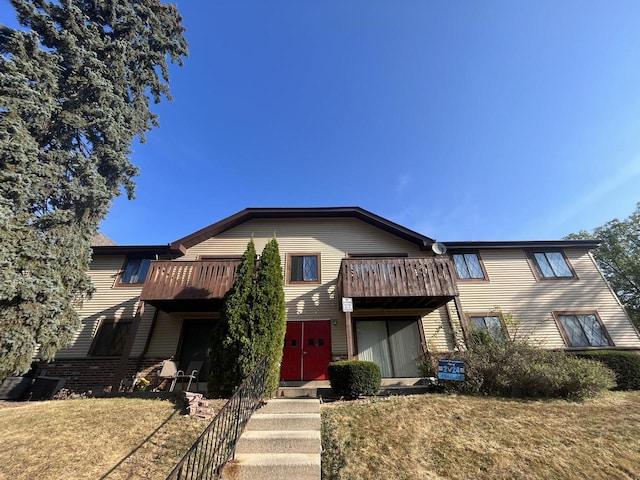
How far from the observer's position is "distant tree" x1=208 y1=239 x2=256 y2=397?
6.77 metres

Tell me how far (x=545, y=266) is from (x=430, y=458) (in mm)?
12312

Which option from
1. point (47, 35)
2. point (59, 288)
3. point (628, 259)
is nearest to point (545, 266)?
point (628, 259)

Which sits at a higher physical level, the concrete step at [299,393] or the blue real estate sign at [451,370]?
the blue real estate sign at [451,370]

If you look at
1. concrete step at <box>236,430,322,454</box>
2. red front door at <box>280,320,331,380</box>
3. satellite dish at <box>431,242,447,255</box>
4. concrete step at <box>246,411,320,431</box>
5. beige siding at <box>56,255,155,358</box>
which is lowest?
concrete step at <box>236,430,322,454</box>

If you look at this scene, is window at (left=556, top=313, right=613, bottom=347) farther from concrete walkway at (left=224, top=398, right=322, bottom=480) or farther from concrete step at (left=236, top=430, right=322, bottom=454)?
concrete step at (left=236, top=430, right=322, bottom=454)

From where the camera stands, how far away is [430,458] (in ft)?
14.2

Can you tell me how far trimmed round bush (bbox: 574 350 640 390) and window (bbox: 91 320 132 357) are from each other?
1731cm

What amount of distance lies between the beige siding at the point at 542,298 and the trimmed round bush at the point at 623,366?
2.00 metres

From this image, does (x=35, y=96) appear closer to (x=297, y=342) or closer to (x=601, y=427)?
→ (x=297, y=342)

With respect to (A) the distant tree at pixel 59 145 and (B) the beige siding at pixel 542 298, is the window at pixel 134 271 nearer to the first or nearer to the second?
(A) the distant tree at pixel 59 145

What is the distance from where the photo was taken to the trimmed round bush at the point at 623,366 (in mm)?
8289

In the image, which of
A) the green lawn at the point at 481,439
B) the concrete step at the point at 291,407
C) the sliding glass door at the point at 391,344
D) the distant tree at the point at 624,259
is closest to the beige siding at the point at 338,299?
the sliding glass door at the point at 391,344

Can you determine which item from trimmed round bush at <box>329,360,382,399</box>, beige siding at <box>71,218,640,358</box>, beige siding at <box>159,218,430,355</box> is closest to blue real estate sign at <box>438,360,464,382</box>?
trimmed round bush at <box>329,360,382,399</box>

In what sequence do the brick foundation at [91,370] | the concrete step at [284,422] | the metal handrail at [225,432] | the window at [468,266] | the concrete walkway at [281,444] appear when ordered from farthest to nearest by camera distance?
1. the window at [468,266]
2. the brick foundation at [91,370]
3. the concrete step at [284,422]
4. the concrete walkway at [281,444]
5. the metal handrail at [225,432]
